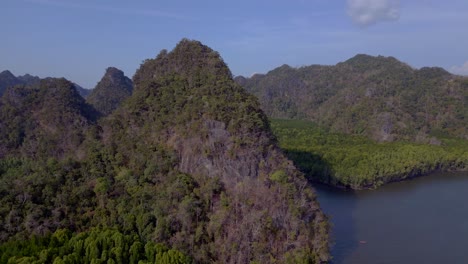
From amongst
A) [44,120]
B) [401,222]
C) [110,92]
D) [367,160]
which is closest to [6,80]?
[110,92]

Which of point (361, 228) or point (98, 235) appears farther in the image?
point (361, 228)

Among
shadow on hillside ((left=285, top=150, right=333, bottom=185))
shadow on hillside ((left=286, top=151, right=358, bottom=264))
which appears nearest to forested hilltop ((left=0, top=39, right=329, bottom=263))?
shadow on hillside ((left=286, top=151, right=358, bottom=264))

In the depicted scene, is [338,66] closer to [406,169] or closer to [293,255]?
[406,169]

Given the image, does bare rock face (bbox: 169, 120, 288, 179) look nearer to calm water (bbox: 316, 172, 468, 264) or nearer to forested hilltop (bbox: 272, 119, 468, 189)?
calm water (bbox: 316, 172, 468, 264)

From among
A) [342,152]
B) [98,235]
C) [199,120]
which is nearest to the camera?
[98,235]

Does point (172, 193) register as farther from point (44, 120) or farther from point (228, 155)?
point (44, 120)

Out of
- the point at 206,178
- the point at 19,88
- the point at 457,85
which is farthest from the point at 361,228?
the point at 457,85
